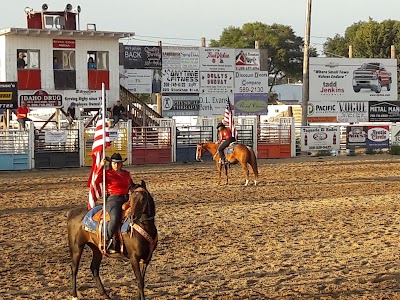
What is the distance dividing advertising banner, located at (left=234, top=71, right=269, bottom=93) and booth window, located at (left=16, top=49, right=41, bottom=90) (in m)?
11.9

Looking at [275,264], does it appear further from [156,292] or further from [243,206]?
[243,206]

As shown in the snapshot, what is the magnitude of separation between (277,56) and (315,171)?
171 feet

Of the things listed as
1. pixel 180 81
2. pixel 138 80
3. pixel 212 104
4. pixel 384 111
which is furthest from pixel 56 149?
pixel 384 111

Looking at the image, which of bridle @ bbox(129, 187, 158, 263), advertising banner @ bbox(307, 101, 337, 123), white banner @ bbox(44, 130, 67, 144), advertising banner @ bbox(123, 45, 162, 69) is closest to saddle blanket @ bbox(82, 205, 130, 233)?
bridle @ bbox(129, 187, 158, 263)

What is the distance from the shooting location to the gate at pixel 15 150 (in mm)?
30406

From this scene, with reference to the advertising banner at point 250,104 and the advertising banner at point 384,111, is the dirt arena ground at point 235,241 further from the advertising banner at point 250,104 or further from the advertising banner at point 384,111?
the advertising banner at point 384,111

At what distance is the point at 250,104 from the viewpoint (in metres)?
44.6

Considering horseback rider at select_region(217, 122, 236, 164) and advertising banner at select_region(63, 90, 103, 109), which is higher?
advertising banner at select_region(63, 90, 103, 109)

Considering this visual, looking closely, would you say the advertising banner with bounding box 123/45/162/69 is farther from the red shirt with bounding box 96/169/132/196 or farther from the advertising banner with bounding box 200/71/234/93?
the red shirt with bounding box 96/169/132/196

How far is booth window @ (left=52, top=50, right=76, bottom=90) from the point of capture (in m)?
37.4

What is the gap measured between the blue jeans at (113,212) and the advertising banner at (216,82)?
110 ft

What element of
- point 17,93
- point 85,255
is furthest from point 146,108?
point 85,255

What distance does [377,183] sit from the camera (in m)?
24.4

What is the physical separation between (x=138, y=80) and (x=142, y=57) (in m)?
1.22
